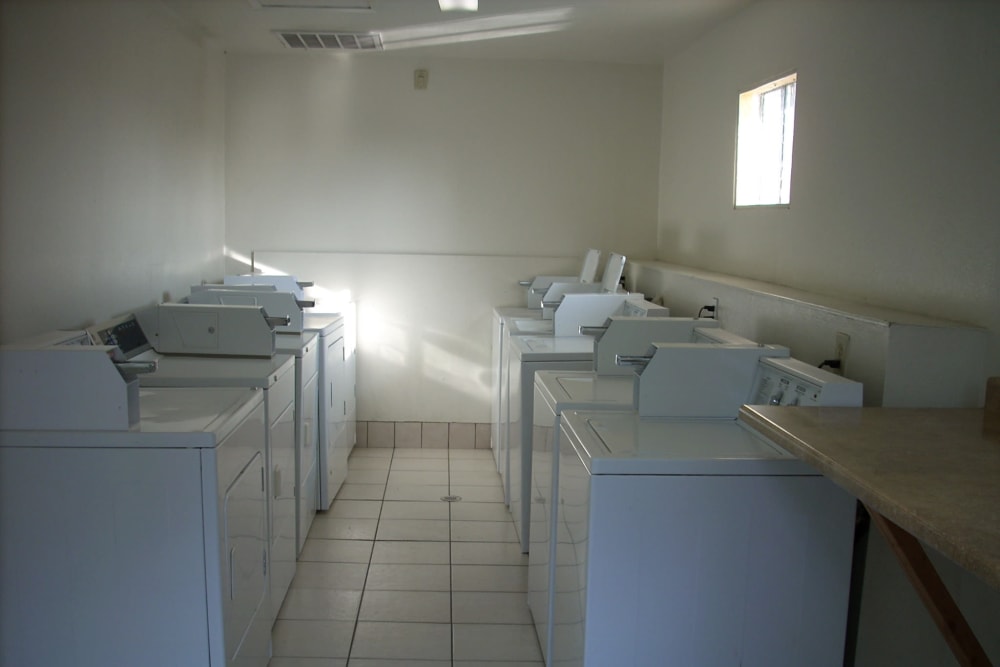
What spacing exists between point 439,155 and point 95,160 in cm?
233

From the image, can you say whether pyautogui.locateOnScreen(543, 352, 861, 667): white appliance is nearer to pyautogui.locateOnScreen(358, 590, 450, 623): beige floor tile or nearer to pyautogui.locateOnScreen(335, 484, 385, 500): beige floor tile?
pyautogui.locateOnScreen(358, 590, 450, 623): beige floor tile

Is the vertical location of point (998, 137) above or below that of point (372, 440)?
above

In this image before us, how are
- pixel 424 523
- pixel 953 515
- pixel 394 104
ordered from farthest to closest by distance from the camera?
pixel 394 104
pixel 424 523
pixel 953 515

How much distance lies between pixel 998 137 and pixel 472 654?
2097 millimetres

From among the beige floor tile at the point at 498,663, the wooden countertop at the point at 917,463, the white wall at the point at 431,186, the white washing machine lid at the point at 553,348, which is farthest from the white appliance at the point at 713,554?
the white wall at the point at 431,186

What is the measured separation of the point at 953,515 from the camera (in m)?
1.17

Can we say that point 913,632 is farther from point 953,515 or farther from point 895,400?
point 953,515

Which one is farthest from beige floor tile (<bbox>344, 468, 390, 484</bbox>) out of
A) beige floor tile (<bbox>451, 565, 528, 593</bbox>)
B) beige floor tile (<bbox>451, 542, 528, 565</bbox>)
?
beige floor tile (<bbox>451, 565, 528, 593</bbox>)

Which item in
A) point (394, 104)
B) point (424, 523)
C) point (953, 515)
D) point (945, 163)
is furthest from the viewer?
point (394, 104)

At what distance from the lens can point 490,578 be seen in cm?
339

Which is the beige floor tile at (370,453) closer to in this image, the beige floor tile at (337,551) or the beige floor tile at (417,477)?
the beige floor tile at (417,477)

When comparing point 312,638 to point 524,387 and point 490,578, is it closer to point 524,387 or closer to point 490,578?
point 490,578

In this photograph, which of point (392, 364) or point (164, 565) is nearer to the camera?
point (164, 565)

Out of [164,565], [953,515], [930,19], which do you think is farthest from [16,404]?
[930,19]
